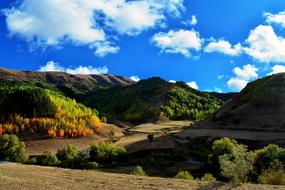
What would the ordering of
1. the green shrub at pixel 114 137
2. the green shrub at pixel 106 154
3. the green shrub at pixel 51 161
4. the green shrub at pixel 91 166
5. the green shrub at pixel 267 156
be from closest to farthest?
the green shrub at pixel 267 156 < the green shrub at pixel 91 166 < the green shrub at pixel 51 161 < the green shrub at pixel 106 154 < the green shrub at pixel 114 137

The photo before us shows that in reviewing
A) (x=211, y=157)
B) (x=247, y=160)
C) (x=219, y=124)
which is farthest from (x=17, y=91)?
(x=247, y=160)

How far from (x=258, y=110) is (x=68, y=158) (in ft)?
268

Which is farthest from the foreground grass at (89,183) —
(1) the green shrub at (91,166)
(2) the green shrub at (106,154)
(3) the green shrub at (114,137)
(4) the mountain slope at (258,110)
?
(3) the green shrub at (114,137)

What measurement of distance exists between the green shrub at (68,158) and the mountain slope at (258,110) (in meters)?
64.7

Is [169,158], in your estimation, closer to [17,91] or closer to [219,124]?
[219,124]

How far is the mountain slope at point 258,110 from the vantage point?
150 m

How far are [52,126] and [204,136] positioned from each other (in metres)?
56.2

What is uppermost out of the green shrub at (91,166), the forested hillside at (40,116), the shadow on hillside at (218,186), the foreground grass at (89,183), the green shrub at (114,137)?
the forested hillside at (40,116)

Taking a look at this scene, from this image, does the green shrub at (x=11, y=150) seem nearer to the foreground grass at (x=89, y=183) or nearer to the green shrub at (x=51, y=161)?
the green shrub at (x=51, y=161)

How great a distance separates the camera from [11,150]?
113 metres

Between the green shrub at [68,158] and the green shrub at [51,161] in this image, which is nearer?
the green shrub at [51,161]

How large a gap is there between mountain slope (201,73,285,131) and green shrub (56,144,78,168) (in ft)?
212

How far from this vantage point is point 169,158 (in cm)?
10975

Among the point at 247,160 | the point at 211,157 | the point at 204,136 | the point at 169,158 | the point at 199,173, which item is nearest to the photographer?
the point at 247,160
